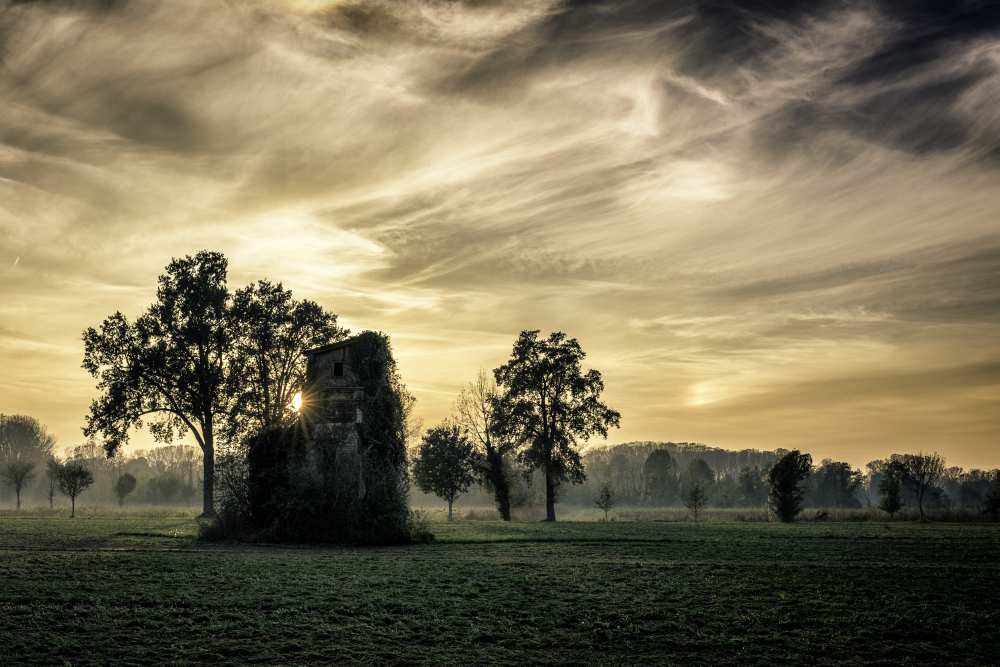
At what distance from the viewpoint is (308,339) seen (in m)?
56.0

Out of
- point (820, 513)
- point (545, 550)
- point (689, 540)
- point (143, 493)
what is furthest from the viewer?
point (143, 493)

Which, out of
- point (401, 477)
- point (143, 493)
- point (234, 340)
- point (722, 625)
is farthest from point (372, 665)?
point (143, 493)

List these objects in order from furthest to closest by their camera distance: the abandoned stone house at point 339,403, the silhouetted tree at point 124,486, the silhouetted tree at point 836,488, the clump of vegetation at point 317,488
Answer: the silhouetted tree at point 836,488
the silhouetted tree at point 124,486
the abandoned stone house at point 339,403
the clump of vegetation at point 317,488

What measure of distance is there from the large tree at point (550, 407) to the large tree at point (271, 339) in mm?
14067

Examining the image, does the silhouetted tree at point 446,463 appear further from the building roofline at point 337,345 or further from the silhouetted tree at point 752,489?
the silhouetted tree at point 752,489

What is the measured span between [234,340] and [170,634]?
43019 mm

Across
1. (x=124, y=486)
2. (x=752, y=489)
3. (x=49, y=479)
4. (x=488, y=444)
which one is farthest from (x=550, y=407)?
(x=49, y=479)

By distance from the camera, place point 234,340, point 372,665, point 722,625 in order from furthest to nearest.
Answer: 1. point 234,340
2. point 722,625
3. point 372,665

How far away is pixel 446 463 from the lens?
61844 millimetres

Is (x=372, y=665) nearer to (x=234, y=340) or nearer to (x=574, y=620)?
(x=574, y=620)

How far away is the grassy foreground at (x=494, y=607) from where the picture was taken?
479 inches

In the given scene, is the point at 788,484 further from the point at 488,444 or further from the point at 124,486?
the point at 124,486

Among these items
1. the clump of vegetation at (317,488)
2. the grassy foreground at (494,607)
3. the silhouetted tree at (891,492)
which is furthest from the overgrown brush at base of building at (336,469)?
the silhouetted tree at (891,492)

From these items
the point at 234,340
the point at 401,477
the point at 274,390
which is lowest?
the point at 401,477
